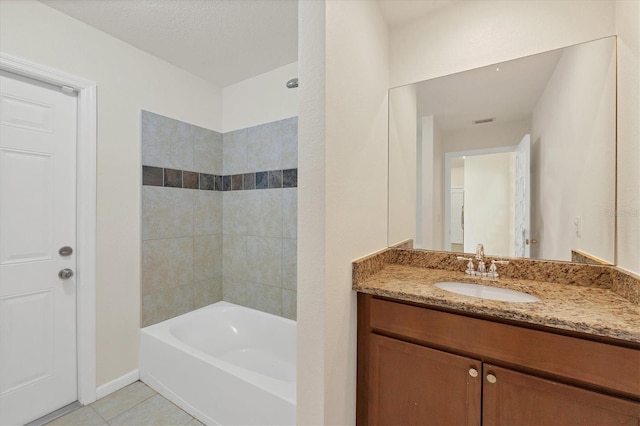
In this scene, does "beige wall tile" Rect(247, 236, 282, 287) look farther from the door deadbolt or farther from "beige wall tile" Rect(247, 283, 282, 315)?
the door deadbolt

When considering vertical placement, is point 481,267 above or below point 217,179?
below

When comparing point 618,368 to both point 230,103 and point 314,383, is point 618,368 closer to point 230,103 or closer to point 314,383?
point 314,383

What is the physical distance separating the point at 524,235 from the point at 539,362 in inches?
27.0

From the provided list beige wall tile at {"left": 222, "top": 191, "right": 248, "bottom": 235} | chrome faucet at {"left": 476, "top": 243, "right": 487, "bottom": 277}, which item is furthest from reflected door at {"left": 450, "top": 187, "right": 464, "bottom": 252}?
beige wall tile at {"left": 222, "top": 191, "right": 248, "bottom": 235}

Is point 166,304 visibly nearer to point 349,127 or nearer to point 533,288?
point 349,127

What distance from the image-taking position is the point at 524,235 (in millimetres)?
1409

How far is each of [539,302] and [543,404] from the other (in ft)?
1.10

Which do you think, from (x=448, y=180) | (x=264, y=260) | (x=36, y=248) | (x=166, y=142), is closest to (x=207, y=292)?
(x=264, y=260)

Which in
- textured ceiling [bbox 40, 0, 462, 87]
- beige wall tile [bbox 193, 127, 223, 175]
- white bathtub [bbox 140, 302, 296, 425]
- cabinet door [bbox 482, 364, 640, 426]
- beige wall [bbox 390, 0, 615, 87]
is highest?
textured ceiling [bbox 40, 0, 462, 87]

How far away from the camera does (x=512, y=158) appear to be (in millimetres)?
1474

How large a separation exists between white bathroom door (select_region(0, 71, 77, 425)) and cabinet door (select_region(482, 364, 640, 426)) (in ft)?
7.66

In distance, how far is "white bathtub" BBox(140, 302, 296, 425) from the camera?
1.41m

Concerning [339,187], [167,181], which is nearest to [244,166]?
[167,181]

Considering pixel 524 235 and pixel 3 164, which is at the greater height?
pixel 3 164
